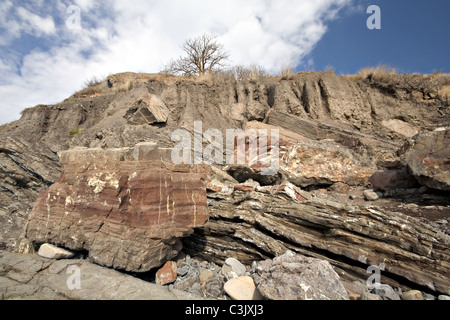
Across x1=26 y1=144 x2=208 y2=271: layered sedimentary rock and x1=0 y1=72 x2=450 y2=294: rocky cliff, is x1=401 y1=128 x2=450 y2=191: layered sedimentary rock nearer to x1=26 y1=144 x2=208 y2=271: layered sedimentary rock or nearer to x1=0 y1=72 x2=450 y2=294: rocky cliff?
x1=0 y1=72 x2=450 y2=294: rocky cliff

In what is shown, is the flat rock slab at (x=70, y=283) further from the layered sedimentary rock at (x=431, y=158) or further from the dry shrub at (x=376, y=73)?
the dry shrub at (x=376, y=73)

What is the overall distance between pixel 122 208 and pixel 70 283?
1190 millimetres

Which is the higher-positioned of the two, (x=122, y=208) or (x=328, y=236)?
(x=122, y=208)

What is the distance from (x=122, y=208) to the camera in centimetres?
343

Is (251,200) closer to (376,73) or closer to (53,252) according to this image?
(53,252)

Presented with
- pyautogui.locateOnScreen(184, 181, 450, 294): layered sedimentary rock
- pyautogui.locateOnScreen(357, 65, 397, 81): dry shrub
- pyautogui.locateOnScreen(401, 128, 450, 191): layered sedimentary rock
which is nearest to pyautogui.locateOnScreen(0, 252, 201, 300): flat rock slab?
pyautogui.locateOnScreen(184, 181, 450, 294): layered sedimentary rock

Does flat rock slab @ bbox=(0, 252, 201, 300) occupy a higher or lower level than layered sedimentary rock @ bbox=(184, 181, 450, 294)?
lower

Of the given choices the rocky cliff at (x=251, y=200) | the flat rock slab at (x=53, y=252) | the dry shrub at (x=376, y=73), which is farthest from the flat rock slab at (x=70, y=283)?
the dry shrub at (x=376, y=73)

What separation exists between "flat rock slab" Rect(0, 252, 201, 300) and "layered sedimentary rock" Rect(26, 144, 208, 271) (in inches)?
9.2

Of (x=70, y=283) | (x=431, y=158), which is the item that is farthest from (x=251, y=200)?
(x=431, y=158)

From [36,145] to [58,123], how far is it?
471 centimetres

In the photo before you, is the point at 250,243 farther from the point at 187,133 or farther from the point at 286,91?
the point at 286,91

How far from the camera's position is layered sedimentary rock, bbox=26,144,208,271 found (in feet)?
11.0

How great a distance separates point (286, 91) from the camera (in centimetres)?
1102
